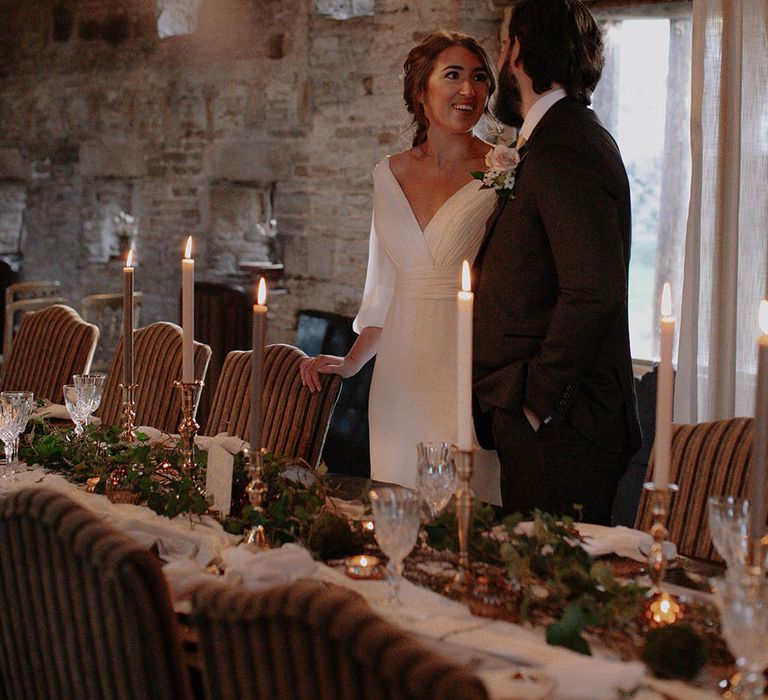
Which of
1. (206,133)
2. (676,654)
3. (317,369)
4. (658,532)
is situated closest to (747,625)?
(676,654)

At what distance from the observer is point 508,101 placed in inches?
121

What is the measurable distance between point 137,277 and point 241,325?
0.91 m

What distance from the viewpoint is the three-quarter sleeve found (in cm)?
341

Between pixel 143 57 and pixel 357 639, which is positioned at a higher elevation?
pixel 143 57

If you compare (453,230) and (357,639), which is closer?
(357,639)

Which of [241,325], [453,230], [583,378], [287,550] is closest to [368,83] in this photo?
[241,325]

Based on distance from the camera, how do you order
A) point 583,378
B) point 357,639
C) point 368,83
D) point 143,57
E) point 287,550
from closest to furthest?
point 357,639 → point 287,550 → point 583,378 → point 368,83 → point 143,57

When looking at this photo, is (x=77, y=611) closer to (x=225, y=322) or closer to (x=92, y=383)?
(x=92, y=383)

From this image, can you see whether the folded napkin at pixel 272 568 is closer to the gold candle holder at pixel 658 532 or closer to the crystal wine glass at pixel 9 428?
the gold candle holder at pixel 658 532

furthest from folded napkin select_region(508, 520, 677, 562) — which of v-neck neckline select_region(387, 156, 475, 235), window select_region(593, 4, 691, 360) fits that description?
window select_region(593, 4, 691, 360)

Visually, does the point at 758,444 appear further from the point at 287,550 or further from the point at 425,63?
the point at 425,63

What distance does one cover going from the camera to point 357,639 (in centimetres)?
112

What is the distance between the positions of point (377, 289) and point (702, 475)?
4.54 ft

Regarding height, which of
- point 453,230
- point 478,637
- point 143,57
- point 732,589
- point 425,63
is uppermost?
point 143,57
